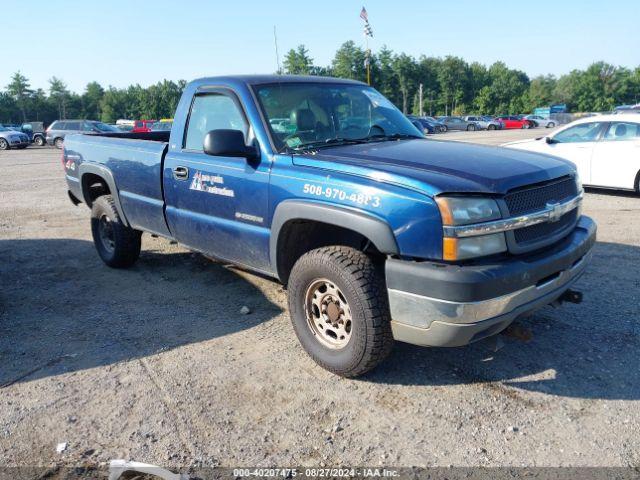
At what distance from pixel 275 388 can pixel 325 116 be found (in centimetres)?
206

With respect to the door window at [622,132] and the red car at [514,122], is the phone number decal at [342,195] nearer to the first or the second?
the door window at [622,132]

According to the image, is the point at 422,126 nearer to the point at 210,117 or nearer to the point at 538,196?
the point at 210,117

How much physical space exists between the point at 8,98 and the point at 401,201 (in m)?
102

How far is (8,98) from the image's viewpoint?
8769 centimetres

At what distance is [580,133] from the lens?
9883 millimetres

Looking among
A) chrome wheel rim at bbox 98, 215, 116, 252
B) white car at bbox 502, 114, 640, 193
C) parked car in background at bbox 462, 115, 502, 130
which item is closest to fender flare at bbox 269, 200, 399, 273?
chrome wheel rim at bbox 98, 215, 116, 252

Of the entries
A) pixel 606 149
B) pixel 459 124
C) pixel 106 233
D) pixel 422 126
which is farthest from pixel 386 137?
pixel 459 124

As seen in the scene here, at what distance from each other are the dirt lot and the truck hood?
3.27ft

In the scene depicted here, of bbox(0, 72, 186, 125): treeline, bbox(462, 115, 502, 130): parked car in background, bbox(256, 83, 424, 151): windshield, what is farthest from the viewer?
bbox(0, 72, 186, 125): treeline

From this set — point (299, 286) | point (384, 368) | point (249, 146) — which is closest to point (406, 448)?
point (384, 368)

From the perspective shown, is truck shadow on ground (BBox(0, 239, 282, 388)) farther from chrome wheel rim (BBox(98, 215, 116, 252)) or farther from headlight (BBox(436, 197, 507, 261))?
headlight (BBox(436, 197, 507, 261))

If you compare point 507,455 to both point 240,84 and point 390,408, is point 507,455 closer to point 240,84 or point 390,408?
point 390,408

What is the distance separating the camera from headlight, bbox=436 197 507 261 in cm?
278

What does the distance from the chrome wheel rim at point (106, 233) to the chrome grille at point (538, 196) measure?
438 cm
